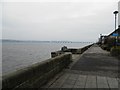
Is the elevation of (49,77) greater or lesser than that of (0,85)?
lesser

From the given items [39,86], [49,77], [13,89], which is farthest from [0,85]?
[49,77]

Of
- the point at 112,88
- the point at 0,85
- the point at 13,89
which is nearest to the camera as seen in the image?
the point at 0,85

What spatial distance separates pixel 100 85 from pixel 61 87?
4.75 ft

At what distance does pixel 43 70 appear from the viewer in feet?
18.4

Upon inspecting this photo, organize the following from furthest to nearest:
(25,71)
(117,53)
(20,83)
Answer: (117,53)
(25,71)
(20,83)

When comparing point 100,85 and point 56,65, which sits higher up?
point 56,65

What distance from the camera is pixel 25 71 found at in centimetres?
432

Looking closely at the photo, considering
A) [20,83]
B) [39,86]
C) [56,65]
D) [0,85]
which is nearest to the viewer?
[0,85]

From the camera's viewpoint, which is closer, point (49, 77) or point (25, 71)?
point (25, 71)

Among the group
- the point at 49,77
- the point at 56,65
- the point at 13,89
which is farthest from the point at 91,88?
the point at 13,89

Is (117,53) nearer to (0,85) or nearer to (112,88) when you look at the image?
(112,88)

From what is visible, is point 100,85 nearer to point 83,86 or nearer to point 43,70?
point 83,86

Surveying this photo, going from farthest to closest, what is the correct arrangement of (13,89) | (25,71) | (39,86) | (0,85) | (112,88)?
(112,88), (39,86), (25,71), (13,89), (0,85)

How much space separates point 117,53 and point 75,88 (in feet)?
44.0
